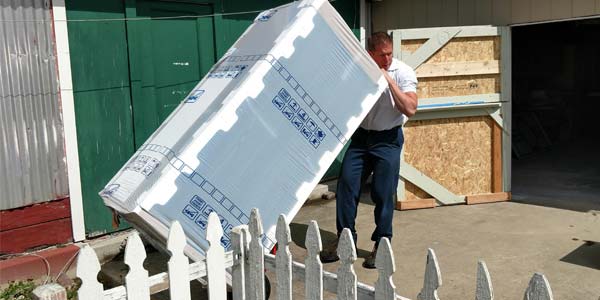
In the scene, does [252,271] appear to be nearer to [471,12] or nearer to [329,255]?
[329,255]

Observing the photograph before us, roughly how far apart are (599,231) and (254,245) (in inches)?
152

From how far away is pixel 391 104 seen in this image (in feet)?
13.8

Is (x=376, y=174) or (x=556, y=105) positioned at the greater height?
(x=556, y=105)

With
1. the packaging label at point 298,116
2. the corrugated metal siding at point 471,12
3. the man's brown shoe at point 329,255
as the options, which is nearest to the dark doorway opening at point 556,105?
the corrugated metal siding at point 471,12

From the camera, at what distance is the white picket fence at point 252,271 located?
6.66ft

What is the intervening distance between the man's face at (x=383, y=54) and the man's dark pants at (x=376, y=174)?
20.6 inches

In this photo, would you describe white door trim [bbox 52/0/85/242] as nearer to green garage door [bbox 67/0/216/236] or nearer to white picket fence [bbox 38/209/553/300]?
green garage door [bbox 67/0/216/236]

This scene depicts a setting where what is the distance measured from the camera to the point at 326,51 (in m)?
3.45

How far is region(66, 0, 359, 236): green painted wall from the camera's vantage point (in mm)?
4980

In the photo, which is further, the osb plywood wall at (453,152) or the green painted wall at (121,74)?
the osb plywood wall at (453,152)

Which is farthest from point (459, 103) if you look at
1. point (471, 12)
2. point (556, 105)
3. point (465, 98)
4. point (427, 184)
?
point (556, 105)

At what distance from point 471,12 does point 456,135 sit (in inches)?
64.0

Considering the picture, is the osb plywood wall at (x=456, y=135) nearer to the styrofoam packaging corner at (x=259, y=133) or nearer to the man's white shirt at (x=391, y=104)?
the man's white shirt at (x=391, y=104)

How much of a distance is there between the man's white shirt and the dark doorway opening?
370cm
